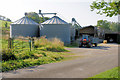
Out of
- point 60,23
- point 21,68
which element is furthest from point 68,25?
point 21,68

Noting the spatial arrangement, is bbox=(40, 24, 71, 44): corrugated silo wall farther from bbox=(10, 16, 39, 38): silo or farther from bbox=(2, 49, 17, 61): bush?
bbox=(2, 49, 17, 61): bush

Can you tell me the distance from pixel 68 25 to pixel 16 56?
2108cm

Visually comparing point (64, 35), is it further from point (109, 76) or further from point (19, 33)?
point (109, 76)

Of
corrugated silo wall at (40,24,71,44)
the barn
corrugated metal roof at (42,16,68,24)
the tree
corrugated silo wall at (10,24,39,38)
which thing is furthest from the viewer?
the barn

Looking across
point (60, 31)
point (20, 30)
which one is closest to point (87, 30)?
point (60, 31)

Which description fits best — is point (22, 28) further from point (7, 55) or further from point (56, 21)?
point (7, 55)

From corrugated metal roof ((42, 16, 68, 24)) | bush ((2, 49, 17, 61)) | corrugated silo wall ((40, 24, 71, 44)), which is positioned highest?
corrugated metal roof ((42, 16, 68, 24))

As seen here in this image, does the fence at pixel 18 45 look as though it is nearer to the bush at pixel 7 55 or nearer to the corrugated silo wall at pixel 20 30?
the bush at pixel 7 55

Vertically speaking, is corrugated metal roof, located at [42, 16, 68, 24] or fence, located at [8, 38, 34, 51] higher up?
corrugated metal roof, located at [42, 16, 68, 24]

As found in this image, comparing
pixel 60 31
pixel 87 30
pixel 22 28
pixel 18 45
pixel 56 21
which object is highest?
pixel 56 21

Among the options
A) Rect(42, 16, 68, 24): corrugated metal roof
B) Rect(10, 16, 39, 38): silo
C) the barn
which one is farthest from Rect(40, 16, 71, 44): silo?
the barn

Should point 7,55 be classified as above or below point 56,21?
below

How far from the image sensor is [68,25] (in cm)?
3059

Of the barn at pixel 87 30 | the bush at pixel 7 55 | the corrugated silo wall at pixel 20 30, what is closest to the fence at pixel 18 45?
the bush at pixel 7 55
